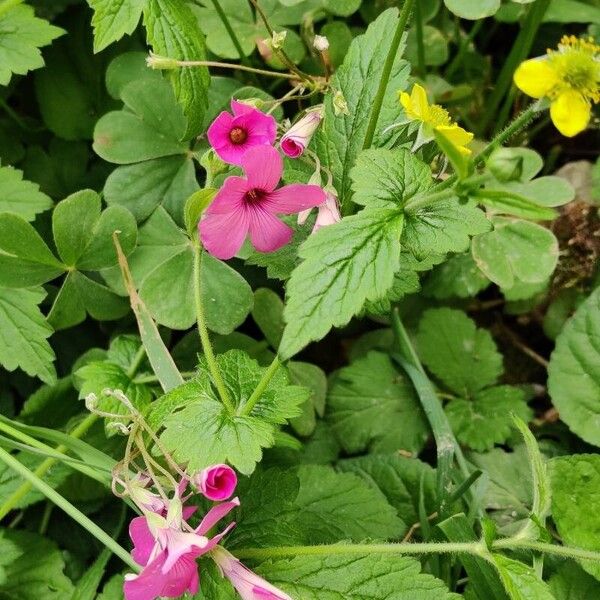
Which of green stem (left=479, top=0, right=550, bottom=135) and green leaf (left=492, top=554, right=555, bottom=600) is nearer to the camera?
green leaf (left=492, top=554, right=555, bottom=600)

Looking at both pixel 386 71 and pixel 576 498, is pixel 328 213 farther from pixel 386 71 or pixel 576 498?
pixel 576 498

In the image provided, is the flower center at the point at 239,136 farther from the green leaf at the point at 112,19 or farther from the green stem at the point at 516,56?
the green stem at the point at 516,56

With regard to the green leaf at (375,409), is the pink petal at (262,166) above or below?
above

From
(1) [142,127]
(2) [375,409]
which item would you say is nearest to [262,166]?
(1) [142,127]

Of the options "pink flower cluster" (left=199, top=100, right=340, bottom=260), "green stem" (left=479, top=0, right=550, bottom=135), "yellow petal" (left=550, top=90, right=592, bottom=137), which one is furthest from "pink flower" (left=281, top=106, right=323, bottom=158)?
"green stem" (left=479, top=0, right=550, bottom=135)

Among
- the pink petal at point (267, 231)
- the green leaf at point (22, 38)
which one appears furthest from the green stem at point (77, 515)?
the green leaf at point (22, 38)

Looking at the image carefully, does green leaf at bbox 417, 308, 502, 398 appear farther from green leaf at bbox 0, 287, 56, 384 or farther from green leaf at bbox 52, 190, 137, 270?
green leaf at bbox 0, 287, 56, 384

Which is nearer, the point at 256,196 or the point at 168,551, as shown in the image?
the point at 168,551
